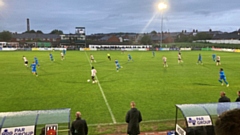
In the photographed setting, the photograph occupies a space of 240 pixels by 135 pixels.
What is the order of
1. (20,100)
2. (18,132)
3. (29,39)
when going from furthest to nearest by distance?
(29,39) → (20,100) → (18,132)

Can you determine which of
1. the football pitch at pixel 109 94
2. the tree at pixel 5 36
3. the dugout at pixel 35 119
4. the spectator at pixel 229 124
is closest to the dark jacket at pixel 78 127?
the dugout at pixel 35 119

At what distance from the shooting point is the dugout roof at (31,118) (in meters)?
6.43

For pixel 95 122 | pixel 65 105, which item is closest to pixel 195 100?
pixel 95 122

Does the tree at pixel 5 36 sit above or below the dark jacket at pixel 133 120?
above

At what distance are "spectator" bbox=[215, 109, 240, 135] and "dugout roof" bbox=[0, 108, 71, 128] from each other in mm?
5829

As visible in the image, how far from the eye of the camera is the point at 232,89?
57.6ft

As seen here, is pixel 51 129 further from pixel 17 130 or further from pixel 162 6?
pixel 162 6

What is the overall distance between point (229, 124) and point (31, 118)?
6.19 m

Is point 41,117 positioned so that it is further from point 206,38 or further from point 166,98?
point 206,38

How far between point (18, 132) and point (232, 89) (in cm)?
1600

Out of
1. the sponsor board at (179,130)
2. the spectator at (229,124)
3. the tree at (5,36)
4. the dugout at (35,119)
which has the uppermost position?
the tree at (5,36)

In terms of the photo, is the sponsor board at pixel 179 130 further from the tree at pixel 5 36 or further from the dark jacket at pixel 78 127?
the tree at pixel 5 36

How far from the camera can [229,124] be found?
141 cm

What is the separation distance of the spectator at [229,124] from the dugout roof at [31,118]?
5.83 meters
